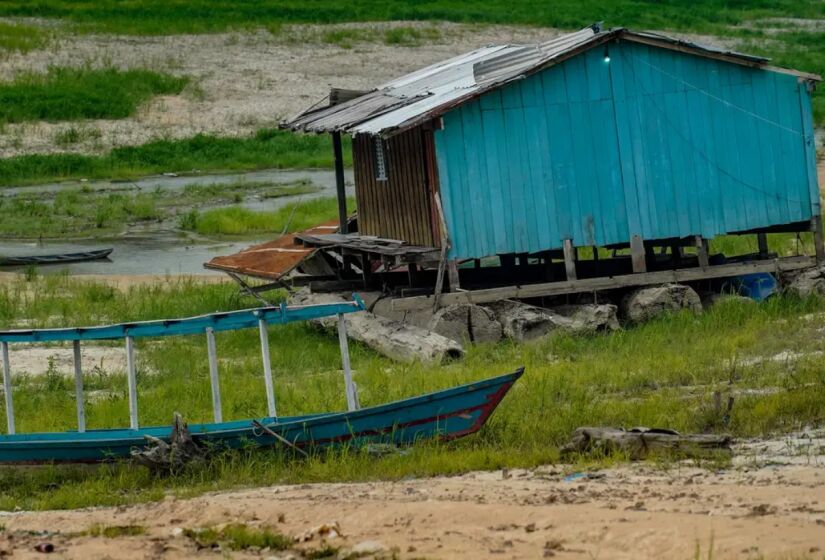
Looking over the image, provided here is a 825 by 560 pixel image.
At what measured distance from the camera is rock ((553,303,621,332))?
17188mm

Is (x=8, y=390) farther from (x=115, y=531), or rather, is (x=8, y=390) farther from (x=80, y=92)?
(x=80, y=92)

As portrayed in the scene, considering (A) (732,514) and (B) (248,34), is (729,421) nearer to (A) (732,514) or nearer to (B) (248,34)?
(A) (732,514)

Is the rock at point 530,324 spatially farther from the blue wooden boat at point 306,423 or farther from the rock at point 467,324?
the blue wooden boat at point 306,423

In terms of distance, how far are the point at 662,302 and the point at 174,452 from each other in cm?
777

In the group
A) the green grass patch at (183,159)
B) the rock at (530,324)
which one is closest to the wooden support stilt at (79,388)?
the rock at (530,324)

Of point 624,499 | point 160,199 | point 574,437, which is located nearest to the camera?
point 624,499

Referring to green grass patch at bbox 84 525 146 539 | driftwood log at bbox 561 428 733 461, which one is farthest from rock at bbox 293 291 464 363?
green grass patch at bbox 84 525 146 539

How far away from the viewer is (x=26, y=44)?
148 feet

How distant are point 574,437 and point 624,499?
1861 millimetres

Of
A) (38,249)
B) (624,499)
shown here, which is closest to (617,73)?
(624,499)

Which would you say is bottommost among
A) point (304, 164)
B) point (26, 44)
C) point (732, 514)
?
point (732, 514)

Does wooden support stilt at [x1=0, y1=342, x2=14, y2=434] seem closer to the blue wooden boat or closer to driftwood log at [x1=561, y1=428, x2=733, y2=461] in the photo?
the blue wooden boat

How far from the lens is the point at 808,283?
18234mm

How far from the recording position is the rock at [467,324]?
1728cm
